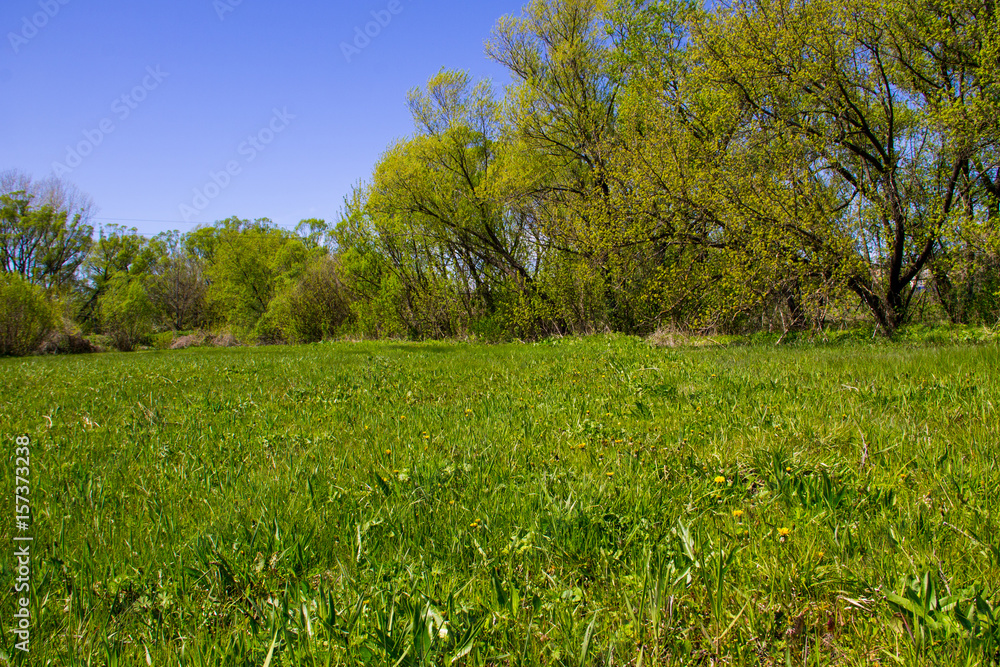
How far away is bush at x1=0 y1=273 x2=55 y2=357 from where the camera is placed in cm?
2645

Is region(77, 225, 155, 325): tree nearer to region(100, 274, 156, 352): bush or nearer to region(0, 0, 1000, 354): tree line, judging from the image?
region(100, 274, 156, 352): bush

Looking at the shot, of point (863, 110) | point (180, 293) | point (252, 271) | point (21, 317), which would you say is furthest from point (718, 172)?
point (180, 293)

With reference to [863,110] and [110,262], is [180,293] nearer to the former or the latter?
[110,262]

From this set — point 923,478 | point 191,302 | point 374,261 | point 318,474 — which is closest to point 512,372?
point 318,474

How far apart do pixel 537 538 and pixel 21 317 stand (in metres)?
35.7

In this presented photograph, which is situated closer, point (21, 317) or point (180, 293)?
point (21, 317)

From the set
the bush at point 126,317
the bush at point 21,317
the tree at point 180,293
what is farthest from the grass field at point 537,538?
the tree at point 180,293

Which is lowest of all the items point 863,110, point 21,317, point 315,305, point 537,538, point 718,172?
point 537,538

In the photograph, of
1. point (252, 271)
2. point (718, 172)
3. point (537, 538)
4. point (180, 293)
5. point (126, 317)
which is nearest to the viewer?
point (537, 538)

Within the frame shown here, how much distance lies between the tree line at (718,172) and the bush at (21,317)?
63.2 ft

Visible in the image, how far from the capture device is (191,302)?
177 ft

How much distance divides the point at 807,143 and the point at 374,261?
81.3 ft

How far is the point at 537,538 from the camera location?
6.98ft

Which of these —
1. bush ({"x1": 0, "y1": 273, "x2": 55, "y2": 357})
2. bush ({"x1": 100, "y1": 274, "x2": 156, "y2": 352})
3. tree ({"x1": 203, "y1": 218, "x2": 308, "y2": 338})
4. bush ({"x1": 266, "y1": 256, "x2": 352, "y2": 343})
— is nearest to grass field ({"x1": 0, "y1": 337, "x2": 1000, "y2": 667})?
bush ({"x1": 0, "y1": 273, "x2": 55, "y2": 357})
